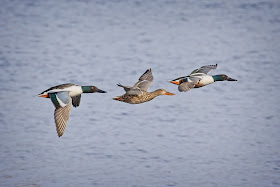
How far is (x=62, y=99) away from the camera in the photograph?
14570 mm

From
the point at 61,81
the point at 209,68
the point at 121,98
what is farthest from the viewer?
the point at 61,81

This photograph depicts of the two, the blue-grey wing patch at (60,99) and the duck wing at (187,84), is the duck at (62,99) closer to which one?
the blue-grey wing patch at (60,99)

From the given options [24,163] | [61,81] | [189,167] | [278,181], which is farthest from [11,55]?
[278,181]

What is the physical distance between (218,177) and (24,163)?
3.92m

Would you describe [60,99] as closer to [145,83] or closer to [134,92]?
[134,92]

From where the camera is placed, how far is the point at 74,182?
1517 cm

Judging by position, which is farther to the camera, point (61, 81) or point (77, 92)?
point (61, 81)

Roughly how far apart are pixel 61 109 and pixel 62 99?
0.39 meters

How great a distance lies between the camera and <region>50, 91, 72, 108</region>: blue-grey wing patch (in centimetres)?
1442

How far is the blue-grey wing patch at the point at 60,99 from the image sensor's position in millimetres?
14422

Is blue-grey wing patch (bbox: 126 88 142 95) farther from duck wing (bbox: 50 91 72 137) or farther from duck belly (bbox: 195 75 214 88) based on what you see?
duck belly (bbox: 195 75 214 88)

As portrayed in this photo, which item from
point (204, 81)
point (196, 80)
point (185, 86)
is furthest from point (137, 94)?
point (204, 81)

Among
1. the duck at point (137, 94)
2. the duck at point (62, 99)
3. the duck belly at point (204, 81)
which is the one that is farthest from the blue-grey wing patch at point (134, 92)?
the duck belly at point (204, 81)

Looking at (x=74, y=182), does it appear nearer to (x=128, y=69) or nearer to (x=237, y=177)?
(x=237, y=177)
